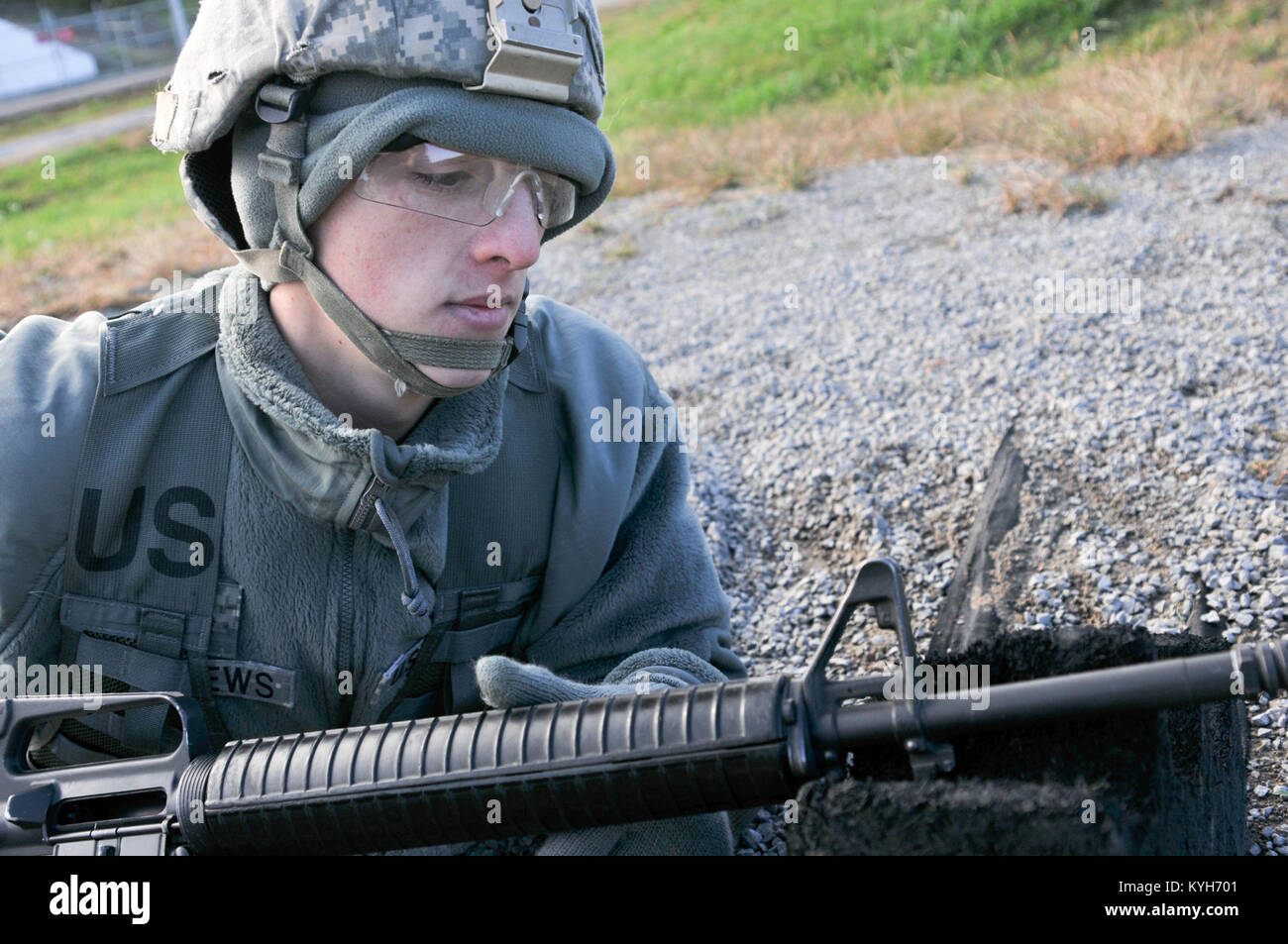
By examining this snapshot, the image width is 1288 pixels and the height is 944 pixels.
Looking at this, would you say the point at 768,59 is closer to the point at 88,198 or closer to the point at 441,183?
the point at 88,198

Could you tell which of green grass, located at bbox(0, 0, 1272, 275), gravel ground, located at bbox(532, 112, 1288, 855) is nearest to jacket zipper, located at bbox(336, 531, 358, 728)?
gravel ground, located at bbox(532, 112, 1288, 855)

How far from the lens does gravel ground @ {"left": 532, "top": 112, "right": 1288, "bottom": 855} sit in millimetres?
3818

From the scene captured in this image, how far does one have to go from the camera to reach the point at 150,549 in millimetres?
2816

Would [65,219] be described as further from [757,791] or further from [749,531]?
[757,791]

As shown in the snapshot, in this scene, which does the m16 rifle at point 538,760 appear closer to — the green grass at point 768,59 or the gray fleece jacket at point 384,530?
the gray fleece jacket at point 384,530

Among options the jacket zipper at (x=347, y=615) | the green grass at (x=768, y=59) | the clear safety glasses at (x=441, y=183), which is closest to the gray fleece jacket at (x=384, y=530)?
the jacket zipper at (x=347, y=615)

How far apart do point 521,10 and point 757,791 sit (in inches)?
63.2

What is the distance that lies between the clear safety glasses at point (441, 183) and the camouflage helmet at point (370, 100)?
49mm

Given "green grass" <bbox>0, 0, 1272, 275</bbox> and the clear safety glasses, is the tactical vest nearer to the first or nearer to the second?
the clear safety glasses

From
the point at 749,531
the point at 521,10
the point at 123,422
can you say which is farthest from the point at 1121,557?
Result: the point at 123,422

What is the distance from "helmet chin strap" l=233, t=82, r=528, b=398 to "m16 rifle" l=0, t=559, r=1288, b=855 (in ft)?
2.56

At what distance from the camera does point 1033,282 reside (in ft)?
19.9

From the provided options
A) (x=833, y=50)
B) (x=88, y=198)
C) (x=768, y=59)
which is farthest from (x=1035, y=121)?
(x=88, y=198)

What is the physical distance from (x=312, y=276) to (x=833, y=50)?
470 inches
